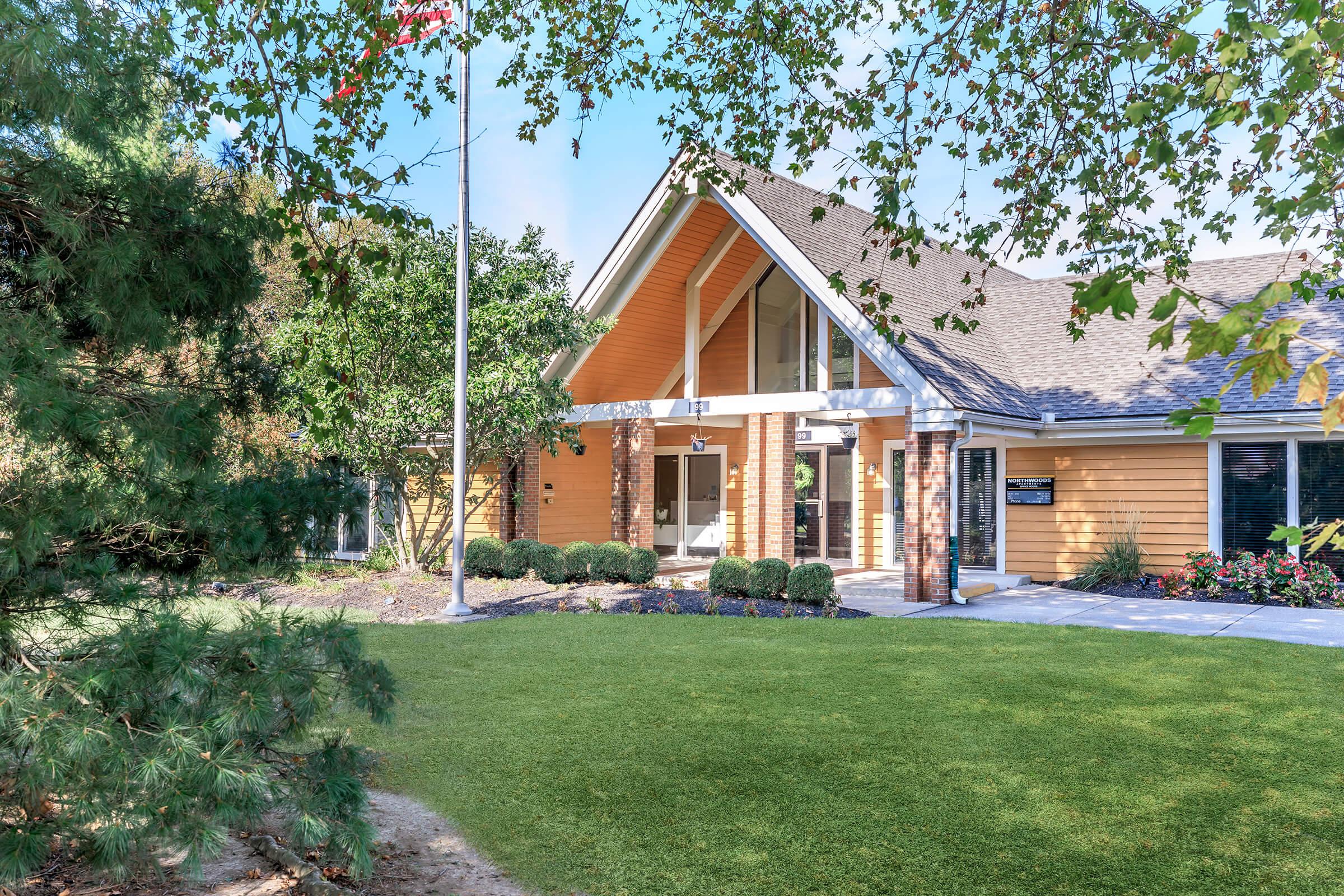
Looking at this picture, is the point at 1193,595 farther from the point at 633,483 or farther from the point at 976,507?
the point at 633,483

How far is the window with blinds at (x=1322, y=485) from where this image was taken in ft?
42.7

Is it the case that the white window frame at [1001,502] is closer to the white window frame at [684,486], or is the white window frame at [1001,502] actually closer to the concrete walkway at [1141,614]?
the concrete walkway at [1141,614]

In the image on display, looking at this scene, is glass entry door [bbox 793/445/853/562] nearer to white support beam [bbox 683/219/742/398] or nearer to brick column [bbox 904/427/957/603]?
white support beam [bbox 683/219/742/398]

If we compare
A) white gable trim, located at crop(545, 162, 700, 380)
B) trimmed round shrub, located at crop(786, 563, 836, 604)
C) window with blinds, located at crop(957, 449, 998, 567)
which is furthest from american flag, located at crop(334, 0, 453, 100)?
window with blinds, located at crop(957, 449, 998, 567)

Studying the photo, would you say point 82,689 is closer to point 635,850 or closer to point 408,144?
point 635,850

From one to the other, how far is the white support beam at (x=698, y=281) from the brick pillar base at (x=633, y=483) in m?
1.23

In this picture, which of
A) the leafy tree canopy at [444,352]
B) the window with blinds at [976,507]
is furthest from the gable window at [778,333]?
the window with blinds at [976,507]

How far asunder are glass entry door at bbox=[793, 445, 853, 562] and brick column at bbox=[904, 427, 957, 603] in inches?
165

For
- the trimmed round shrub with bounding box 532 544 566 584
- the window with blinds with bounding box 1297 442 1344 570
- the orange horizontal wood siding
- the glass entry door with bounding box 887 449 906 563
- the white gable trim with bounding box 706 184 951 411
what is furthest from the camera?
the glass entry door with bounding box 887 449 906 563

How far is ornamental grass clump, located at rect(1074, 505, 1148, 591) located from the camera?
46.1 feet

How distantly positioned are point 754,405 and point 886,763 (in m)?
9.04

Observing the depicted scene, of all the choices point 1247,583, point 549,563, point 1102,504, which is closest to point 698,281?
point 549,563

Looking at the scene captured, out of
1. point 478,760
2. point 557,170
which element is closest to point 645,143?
point 478,760

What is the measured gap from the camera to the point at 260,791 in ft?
8.62
